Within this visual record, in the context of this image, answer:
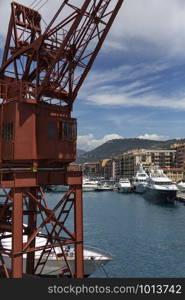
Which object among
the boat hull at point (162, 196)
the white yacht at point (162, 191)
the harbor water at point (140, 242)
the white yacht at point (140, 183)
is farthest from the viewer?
the white yacht at point (140, 183)

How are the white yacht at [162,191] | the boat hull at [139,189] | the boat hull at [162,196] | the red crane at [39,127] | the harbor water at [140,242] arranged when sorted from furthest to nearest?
1. the boat hull at [139,189]
2. the white yacht at [162,191]
3. the boat hull at [162,196]
4. the harbor water at [140,242]
5. the red crane at [39,127]

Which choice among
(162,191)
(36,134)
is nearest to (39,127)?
(36,134)

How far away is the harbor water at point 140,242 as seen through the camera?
3427cm

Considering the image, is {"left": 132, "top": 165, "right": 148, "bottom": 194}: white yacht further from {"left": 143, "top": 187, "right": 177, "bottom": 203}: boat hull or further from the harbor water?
the harbor water

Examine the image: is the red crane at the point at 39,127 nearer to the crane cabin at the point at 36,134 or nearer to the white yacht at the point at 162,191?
the crane cabin at the point at 36,134

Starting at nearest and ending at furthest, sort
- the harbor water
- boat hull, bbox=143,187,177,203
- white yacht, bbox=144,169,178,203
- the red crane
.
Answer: the red crane
the harbor water
boat hull, bbox=143,187,177,203
white yacht, bbox=144,169,178,203

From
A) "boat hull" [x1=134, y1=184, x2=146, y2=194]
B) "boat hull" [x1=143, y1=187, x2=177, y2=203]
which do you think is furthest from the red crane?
"boat hull" [x1=134, y1=184, x2=146, y2=194]

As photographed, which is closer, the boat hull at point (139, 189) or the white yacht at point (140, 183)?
the boat hull at point (139, 189)

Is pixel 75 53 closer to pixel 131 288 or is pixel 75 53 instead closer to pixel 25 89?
pixel 25 89

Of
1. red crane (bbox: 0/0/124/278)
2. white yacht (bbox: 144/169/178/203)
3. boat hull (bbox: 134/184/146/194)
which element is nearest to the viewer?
red crane (bbox: 0/0/124/278)

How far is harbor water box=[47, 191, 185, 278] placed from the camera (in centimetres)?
3427

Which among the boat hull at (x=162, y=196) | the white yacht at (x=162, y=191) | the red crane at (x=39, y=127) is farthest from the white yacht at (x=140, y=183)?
Result: the red crane at (x=39, y=127)

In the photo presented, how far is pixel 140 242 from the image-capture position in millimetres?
47562

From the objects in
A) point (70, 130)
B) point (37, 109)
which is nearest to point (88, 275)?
point (70, 130)
